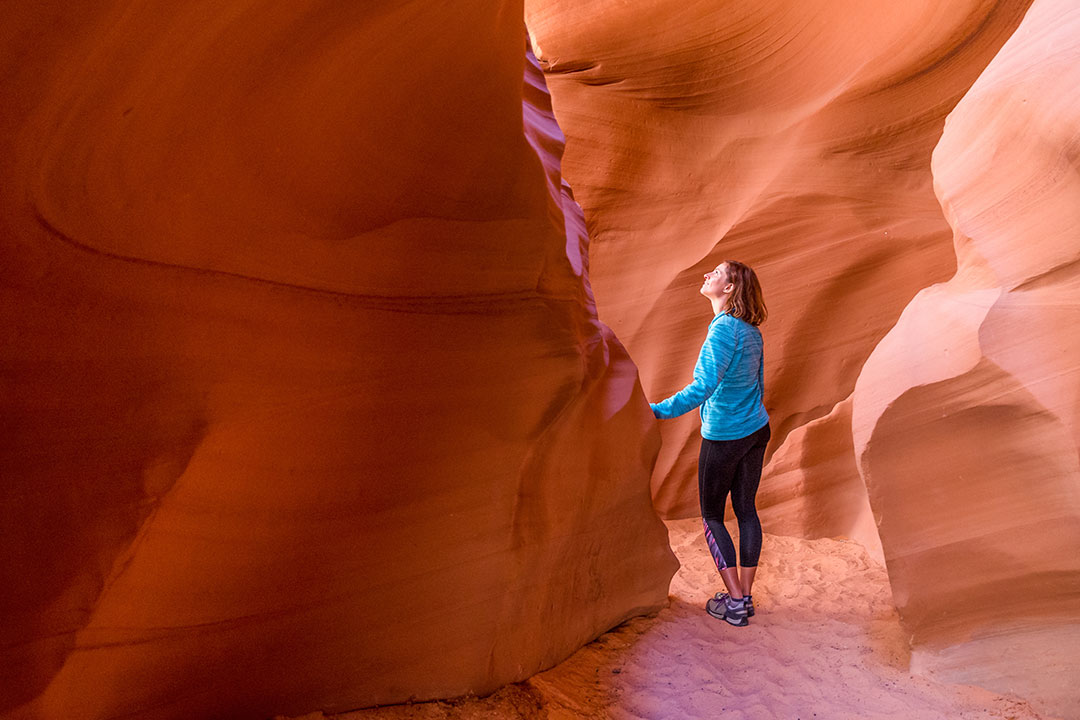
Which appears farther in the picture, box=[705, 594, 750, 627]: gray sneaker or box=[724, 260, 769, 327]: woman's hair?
box=[705, 594, 750, 627]: gray sneaker

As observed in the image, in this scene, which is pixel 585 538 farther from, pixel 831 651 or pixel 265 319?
pixel 265 319

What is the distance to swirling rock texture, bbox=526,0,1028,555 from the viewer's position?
4715 mm

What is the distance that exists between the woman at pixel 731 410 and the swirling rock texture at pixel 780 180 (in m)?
1.54

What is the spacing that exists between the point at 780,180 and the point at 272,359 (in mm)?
3829

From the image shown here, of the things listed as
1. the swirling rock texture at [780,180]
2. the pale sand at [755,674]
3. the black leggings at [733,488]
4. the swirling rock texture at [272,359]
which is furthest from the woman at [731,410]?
the swirling rock texture at [780,180]

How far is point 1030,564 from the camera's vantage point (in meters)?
2.58

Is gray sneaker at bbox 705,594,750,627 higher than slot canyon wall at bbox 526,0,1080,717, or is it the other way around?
slot canyon wall at bbox 526,0,1080,717

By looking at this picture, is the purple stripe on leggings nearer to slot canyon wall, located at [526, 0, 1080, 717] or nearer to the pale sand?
the pale sand

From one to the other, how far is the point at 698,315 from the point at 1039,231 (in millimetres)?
2522

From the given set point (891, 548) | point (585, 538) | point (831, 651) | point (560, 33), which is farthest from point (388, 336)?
point (560, 33)

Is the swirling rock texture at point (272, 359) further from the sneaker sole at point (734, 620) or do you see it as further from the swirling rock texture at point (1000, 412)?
the swirling rock texture at point (1000, 412)

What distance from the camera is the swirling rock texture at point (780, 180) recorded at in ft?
15.5

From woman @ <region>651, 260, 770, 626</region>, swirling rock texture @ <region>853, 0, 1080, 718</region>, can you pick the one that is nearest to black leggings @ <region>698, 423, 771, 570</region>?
woman @ <region>651, 260, 770, 626</region>

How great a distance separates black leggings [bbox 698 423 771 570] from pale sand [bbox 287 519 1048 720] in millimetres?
318
